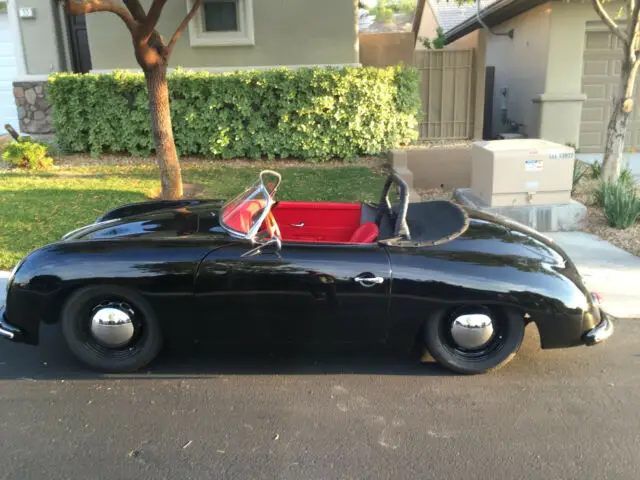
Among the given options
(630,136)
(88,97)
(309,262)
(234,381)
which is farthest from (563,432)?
(630,136)

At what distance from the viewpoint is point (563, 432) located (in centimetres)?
302

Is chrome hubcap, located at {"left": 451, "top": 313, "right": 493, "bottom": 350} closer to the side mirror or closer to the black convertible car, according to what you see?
the black convertible car

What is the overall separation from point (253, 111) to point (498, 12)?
6842 mm

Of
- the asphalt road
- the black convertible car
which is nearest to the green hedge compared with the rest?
the black convertible car

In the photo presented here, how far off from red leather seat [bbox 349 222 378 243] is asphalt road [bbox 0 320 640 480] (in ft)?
2.65

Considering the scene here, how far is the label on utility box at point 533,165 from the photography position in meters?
6.75

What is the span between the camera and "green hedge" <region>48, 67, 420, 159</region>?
380 inches

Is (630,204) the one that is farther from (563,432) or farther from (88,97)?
(88,97)

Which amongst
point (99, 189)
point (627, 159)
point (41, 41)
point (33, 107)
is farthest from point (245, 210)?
point (41, 41)

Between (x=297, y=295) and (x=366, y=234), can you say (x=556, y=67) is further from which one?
(x=297, y=295)

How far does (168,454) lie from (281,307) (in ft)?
3.45

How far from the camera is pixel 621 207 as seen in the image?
6.64 meters

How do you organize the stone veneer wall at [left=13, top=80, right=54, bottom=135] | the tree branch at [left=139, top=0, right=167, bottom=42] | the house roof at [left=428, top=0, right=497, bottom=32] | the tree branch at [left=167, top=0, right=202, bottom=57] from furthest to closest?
1. the house roof at [left=428, top=0, right=497, bottom=32]
2. the stone veneer wall at [left=13, top=80, right=54, bottom=135]
3. the tree branch at [left=167, top=0, right=202, bottom=57]
4. the tree branch at [left=139, top=0, right=167, bottom=42]

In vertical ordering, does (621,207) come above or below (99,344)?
above
